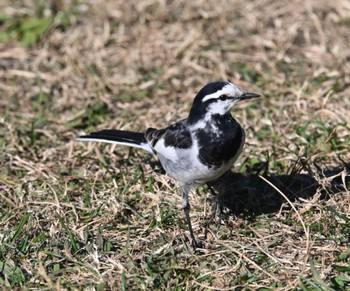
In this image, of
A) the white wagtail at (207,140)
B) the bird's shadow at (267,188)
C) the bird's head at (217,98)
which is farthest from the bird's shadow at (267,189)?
the bird's head at (217,98)

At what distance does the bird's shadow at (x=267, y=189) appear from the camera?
530 centimetres

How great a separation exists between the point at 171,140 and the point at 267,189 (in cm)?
103

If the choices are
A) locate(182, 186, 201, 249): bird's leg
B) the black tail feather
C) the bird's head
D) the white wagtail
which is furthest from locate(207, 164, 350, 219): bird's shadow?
the bird's head

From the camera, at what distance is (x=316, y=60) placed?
7.54 metres

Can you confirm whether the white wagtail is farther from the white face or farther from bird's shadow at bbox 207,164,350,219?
bird's shadow at bbox 207,164,350,219

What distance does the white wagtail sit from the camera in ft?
Answer: 15.5

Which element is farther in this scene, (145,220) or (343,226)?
(145,220)

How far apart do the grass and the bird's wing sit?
17.2 inches

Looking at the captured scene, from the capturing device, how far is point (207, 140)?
4754 mm

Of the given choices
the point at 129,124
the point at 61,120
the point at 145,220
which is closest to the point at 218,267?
the point at 145,220

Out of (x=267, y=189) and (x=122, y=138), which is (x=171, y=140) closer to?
(x=122, y=138)

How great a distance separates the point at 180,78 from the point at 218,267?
328cm

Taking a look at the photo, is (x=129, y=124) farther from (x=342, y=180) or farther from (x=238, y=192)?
(x=342, y=180)

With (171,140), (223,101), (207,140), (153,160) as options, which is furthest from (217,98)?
(153,160)
